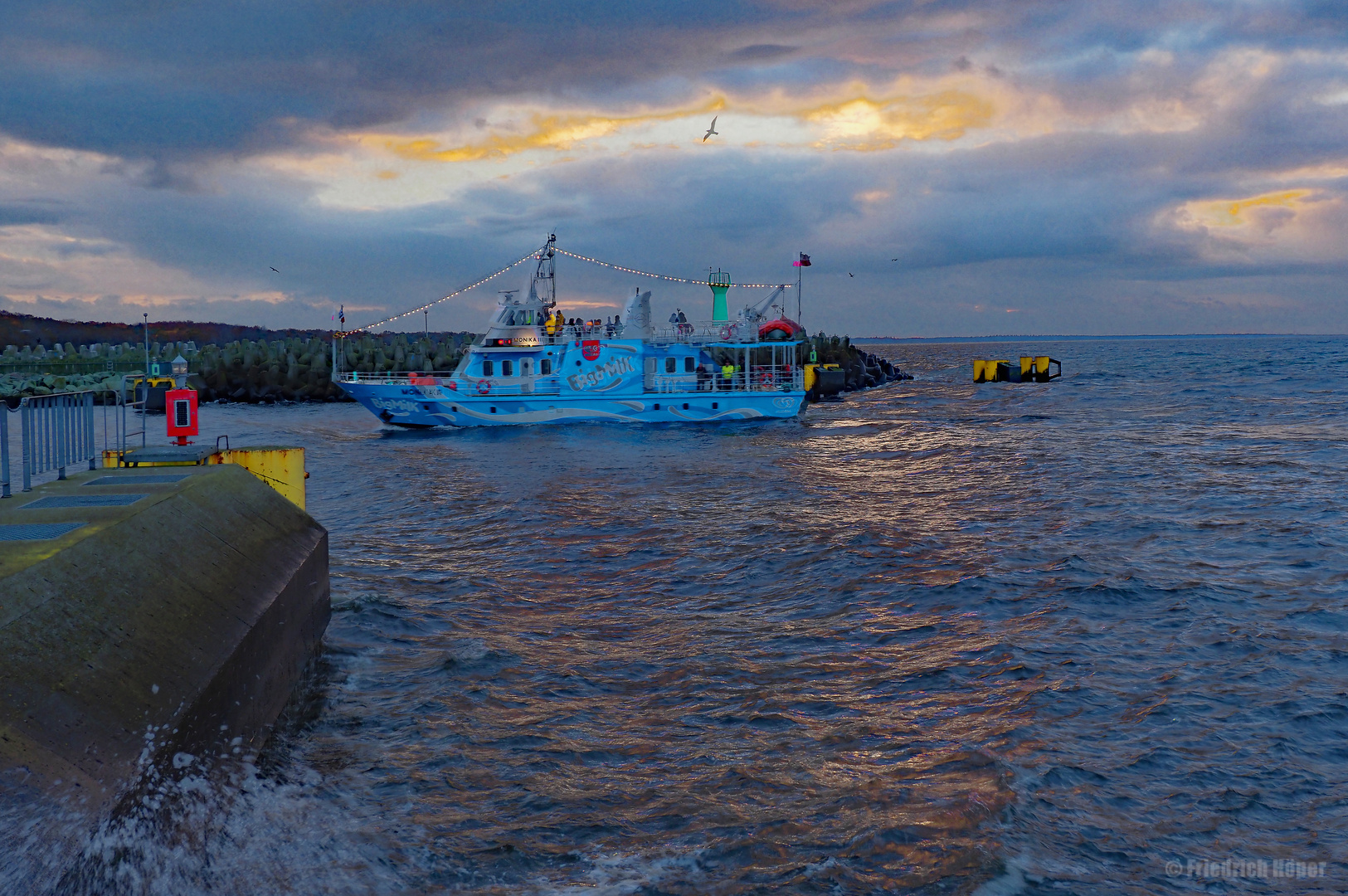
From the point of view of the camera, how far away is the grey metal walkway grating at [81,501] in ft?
22.2

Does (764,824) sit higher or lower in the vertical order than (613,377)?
lower

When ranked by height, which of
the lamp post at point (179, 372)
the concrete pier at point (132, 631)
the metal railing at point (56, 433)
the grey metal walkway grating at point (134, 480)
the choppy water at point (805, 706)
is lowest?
the choppy water at point (805, 706)

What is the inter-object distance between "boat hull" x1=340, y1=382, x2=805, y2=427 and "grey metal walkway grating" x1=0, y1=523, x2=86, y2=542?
2976cm

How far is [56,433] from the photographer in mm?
8266

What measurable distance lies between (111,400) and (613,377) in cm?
3309

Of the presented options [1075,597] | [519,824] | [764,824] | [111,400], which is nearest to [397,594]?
[519,824]

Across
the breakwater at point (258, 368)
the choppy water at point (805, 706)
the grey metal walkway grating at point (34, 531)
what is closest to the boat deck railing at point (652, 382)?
the breakwater at point (258, 368)

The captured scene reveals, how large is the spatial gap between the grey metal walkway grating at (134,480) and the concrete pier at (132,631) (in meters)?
0.03

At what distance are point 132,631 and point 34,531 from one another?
1.48 metres

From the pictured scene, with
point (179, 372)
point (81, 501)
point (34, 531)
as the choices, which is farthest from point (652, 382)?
point (34, 531)

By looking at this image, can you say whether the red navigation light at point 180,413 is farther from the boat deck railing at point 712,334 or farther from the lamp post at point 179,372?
the boat deck railing at point 712,334

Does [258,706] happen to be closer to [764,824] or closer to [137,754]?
[137,754]

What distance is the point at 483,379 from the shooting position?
118ft

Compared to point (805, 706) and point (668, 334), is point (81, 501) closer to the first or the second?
point (805, 706)
